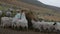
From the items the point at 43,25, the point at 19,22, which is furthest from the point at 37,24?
the point at 19,22

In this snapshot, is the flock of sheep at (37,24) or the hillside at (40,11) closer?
the flock of sheep at (37,24)

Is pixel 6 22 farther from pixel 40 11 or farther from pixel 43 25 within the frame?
pixel 40 11

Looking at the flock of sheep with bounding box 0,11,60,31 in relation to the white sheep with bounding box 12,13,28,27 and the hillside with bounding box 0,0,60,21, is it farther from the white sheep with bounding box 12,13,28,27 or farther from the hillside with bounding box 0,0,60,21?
the hillside with bounding box 0,0,60,21

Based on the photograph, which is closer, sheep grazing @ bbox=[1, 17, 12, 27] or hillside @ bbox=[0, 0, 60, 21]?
sheep grazing @ bbox=[1, 17, 12, 27]

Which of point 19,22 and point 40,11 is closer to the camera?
point 19,22

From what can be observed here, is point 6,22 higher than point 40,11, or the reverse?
point 40,11

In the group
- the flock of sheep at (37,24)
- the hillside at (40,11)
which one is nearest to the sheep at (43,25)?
the flock of sheep at (37,24)

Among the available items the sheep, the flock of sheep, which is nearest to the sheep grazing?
the flock of sheep

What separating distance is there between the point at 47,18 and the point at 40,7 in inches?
12.2

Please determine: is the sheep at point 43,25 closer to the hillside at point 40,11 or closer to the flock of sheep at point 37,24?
the flock of sheep at point 37,24

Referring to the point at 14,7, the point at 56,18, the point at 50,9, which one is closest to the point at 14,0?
the point at 14,7

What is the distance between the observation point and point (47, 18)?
1.58m

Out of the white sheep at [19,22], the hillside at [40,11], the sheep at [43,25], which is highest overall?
the hillside at [40,11]

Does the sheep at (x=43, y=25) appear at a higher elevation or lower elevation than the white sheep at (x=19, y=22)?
lower
